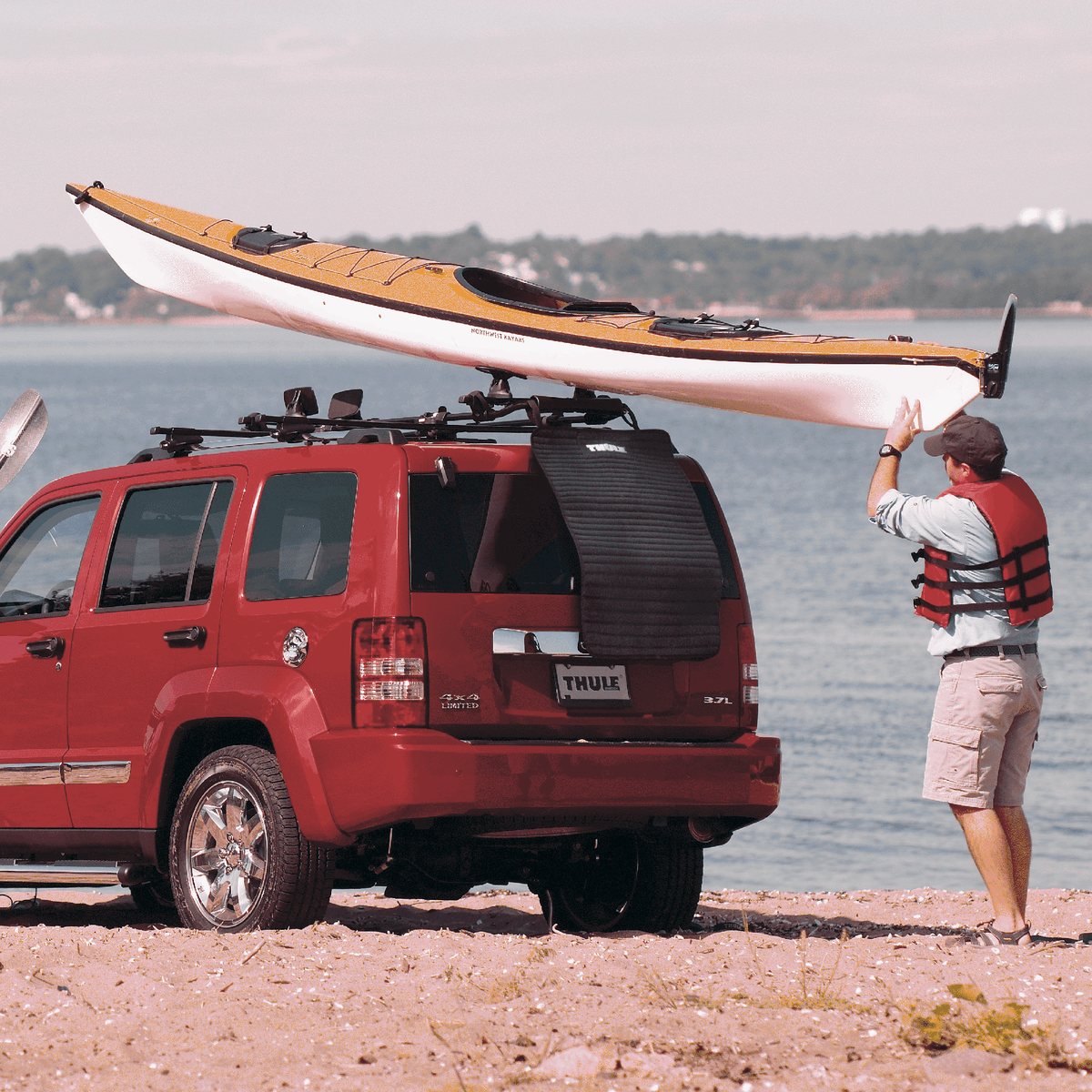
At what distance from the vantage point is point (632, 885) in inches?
290

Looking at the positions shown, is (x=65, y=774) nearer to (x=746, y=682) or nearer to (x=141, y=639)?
(x=141, y=639)

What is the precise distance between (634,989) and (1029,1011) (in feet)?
3.77

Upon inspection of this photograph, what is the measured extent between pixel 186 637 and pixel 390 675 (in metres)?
0.99

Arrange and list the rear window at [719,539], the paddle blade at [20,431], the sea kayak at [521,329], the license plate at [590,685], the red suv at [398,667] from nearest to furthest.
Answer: the red suv at [398,667], the license plate at [590,685], the rear window at [719,539], the sea kayak at [521,329], the paddle blade at [20,431]

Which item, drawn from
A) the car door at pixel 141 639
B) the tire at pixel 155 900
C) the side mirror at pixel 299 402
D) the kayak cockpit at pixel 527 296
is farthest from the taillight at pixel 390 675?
the kayak cockpit at pixel 527 296

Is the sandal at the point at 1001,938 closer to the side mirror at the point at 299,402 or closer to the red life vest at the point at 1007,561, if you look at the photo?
the red life vest at the point at 1007,561

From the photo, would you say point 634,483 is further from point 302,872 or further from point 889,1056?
point 889,1056

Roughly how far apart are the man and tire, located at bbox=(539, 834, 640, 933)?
1.36 meters

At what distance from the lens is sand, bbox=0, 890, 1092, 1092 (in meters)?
4.78

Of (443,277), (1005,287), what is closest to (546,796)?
(443,277)

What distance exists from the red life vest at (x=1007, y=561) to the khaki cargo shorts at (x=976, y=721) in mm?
190

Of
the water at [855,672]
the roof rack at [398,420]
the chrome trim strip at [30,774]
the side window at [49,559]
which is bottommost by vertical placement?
the water at [855,672]

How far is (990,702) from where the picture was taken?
256 inches

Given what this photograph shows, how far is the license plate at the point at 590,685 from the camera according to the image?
20.9 ft
